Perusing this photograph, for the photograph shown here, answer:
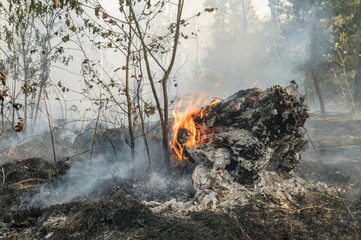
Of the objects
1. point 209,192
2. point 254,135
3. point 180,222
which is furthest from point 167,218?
point 254,135

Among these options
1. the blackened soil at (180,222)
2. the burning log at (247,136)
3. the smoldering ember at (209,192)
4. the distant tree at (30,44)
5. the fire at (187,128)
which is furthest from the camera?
the fire at (187,128)

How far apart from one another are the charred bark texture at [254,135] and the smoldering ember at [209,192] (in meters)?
0.02

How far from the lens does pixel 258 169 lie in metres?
4.62

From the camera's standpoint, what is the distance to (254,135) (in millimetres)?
4906

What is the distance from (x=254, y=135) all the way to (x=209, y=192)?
5.30 ft

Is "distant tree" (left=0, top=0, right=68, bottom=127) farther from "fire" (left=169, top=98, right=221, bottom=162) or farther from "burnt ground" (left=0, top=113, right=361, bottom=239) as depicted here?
"fire" (left=169, top=98, right=221, bottom=162)

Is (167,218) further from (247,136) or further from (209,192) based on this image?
(247,136)

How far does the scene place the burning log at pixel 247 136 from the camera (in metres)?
4.64

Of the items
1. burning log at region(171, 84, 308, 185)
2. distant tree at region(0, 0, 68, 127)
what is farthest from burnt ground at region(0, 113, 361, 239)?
distant tree at region(0, 0, 68, 127)

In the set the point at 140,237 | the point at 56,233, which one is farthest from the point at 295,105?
the point at 56,233

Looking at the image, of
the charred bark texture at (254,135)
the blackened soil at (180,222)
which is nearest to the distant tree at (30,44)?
the blackened soil at (180,222)

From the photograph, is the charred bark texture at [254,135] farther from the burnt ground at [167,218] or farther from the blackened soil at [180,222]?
the blackened soil at [180,222]

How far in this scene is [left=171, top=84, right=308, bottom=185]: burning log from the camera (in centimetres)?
464

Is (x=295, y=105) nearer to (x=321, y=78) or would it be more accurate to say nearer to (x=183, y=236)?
(x=183, y=236)
